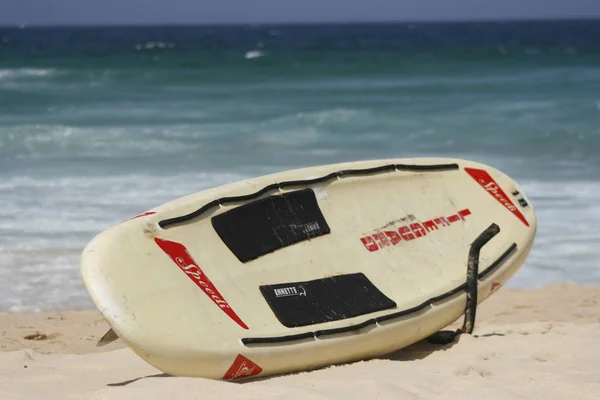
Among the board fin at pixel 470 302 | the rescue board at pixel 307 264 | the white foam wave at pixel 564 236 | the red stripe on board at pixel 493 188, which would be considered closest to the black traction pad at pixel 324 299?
the rescue board at pixel 307 264

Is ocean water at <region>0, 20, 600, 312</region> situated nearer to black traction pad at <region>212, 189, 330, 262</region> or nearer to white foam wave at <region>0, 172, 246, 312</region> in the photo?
white foam wave at <region>0, 172, 246, 312</region>

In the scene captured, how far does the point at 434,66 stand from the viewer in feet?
87.4

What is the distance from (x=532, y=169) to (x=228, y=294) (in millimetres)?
7871

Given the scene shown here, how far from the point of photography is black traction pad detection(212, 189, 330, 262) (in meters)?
4.30

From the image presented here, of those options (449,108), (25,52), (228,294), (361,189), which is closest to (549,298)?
→ (361,189)

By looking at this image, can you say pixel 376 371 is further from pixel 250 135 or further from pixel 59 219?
pixel 250 135

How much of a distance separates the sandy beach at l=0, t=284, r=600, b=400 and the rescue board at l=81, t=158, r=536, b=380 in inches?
5.4

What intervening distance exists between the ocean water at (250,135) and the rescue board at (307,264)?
6.19 feet

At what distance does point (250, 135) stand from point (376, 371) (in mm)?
10589

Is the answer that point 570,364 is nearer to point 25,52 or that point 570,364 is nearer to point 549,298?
point 549,298

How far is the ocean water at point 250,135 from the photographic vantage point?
24.8 ft

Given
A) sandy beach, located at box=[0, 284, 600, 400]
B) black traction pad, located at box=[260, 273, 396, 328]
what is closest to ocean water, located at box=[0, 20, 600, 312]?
sandy beach, located at box=[0, 284, 600, 400]

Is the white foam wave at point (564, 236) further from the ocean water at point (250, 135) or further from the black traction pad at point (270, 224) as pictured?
the black traction pad at point (270, 224)

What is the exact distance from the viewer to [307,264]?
4.47 meters
